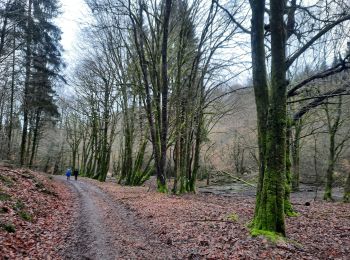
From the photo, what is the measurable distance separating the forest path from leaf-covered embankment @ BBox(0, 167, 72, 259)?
0.40 meters

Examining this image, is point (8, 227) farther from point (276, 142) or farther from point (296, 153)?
point (296, 153)

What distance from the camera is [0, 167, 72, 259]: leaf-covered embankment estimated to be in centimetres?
681

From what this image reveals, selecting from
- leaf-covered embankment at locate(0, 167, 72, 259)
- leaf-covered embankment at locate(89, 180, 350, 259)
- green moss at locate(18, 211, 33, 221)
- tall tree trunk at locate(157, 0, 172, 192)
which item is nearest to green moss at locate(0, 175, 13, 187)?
leaf-covered embankment at locate(0, 167, 72, 259)

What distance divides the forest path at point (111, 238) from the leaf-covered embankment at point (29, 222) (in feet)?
1.30

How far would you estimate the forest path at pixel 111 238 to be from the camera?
6.72 meters

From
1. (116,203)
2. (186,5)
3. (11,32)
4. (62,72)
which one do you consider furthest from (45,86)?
(116,203)

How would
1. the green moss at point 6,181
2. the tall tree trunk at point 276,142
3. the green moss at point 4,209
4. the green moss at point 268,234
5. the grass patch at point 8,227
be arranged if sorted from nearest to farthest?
the green moss at point 268,234
the grass patch at point 8,227
the tall tree trunk at point 276,142
the green moss at point 4,209
the green moss at point 6,181

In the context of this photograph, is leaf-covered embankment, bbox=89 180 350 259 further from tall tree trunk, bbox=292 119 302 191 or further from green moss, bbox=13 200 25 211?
tall tree trunk, bbox=292 119 302 191

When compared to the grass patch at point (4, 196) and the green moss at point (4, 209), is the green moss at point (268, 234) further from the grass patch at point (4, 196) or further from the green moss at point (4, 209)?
the grass patch at point (4, 196)

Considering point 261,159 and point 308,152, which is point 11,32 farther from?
point 308,152

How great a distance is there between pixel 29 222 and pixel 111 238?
2.94 m

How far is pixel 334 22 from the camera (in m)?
8.71

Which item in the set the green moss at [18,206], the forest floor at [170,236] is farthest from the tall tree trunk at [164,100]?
the green moss at [18,206]

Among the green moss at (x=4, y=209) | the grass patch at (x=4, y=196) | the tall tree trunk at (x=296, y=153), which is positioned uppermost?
the tall tree trunk at (x=296, y=153)
